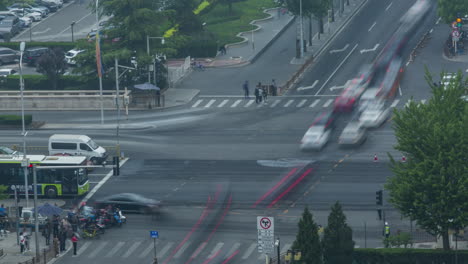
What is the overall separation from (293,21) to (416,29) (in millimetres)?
17384

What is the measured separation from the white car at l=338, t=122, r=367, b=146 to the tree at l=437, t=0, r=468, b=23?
104 feet

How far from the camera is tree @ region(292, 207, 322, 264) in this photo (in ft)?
180

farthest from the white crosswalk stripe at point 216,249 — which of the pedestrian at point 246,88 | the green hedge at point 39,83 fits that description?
the green hedge at point 39,83

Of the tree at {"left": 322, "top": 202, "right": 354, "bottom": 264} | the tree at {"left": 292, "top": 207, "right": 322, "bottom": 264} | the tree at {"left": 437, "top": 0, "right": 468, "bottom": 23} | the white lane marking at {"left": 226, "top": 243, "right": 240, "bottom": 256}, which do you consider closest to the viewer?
the tree at {"left": 292, "top": 207, "right": 322, "bottom": 264}

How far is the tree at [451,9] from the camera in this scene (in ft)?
369

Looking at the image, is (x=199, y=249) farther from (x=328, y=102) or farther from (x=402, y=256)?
(x=328, y=102)

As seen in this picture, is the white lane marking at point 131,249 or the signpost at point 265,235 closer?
the signpost at point 265,235

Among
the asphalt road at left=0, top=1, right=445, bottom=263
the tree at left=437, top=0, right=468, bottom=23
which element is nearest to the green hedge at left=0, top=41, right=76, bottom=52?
the asphalt road at left=0, top=1, right=445, bottom=263

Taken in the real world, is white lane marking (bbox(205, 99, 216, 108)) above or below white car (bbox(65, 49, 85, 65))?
below

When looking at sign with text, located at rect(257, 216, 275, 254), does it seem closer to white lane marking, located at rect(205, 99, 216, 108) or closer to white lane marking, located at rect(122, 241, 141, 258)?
white lane marking, located at rect(122, 241, 141, 258)

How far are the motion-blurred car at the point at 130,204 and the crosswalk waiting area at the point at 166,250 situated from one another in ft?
16.5

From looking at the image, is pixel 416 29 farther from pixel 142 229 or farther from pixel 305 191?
pixel 142 229

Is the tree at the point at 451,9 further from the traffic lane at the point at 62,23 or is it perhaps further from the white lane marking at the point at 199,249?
the white lane marking at the point at 199,249

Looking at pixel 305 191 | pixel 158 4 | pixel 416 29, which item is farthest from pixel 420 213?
pixel 416 29
